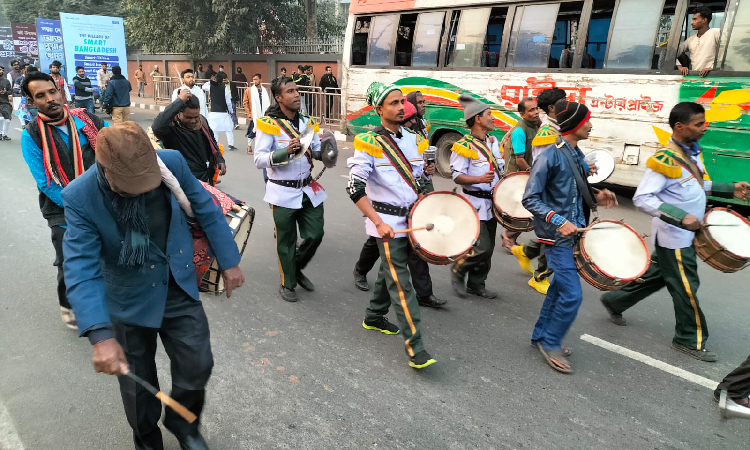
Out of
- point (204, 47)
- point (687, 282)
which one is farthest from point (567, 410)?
point (204, 47)

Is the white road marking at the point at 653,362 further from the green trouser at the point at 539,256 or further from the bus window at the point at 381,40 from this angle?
the bus window at the point at 381,40

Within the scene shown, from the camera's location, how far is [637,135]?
26.1 feet

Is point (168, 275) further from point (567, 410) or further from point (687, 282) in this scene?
point (687, 282)

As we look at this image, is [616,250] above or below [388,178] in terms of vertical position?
below

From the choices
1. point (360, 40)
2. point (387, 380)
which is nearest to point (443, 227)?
point (387, 380)

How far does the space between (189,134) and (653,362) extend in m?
3.93

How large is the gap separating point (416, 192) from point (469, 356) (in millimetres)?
1191

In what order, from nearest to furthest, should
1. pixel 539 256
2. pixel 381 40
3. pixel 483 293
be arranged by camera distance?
pixel 483 293 → pixel 539 256 → pixel 381 40

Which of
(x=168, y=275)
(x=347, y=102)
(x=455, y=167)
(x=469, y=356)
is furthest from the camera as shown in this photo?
(x=347, y=102)

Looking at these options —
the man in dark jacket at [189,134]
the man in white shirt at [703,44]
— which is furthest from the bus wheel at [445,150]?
the man in dark jacket at [189,134]

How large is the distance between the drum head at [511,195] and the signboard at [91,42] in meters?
19.1

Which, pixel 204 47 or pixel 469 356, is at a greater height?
pixel 204 47

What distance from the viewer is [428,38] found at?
1029 cm

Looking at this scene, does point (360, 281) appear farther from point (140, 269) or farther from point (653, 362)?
point (140, 269)
